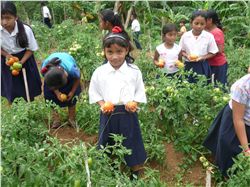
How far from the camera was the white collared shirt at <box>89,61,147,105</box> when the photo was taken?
2449 mm

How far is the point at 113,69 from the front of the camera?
97.2 inches

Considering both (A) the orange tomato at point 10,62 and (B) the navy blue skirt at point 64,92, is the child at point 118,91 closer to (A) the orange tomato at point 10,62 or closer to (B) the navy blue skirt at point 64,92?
(B) the navy blue skirt at point 64,92

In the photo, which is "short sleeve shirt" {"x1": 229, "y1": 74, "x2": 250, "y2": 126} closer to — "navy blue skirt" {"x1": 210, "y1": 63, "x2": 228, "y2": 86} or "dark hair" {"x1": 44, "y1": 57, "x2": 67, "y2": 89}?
"dark hair" {"x1": 44, "y1": 57, "x2": 67, "y2": 89}

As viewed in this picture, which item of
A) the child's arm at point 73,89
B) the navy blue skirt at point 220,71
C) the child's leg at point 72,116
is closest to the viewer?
the child's arm at point 73,89

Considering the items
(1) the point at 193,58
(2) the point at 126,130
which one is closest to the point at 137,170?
(2) the point at 126,130

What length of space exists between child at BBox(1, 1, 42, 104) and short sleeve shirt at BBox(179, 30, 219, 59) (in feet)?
5.40

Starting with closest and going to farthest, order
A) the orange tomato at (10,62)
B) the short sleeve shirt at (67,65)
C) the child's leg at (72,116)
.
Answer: the short sleeve shirt at (67,65) → the orange tomato at (10,62) → the child's leg at (72,116)

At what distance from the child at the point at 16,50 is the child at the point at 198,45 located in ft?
5.38

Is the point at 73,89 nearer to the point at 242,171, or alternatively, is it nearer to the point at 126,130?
the point at 126,130

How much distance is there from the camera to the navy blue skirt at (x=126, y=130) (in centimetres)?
248

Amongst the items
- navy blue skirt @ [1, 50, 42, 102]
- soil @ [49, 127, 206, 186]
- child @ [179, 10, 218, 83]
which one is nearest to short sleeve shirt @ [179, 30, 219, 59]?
child @ [179, 10, 218, 83]

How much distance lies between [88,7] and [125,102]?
835 cm

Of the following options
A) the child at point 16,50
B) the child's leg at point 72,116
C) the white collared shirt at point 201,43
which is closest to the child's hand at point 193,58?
the white collared shirt at point 201,43

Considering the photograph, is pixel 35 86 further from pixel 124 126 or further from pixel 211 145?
pixel 211 145
